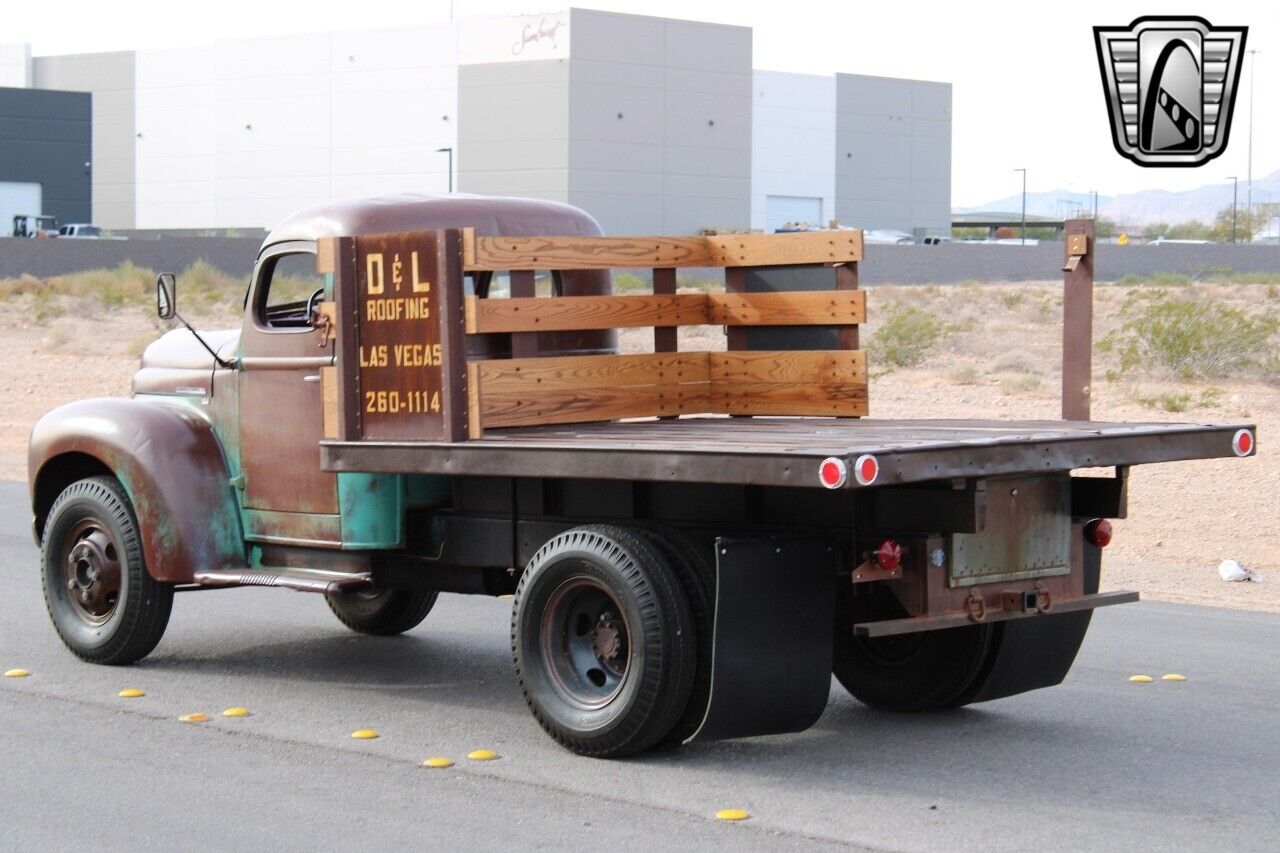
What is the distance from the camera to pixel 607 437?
711cm

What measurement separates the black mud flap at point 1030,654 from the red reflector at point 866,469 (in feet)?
6.08

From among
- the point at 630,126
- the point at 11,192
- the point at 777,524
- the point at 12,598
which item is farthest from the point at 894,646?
the point at 11,192

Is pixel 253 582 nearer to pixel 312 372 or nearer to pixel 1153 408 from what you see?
pixel 312 372

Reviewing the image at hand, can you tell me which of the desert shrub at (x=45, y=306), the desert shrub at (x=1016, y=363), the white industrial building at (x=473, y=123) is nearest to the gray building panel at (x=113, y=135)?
the white industrial building at (x=473, y=123)

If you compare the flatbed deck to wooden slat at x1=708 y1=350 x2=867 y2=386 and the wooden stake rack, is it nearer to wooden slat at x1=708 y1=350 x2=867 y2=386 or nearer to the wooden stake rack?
the wooden stake rack

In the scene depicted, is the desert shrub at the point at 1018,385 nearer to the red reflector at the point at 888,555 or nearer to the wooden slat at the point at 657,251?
the wooden slat at the point at 657,251

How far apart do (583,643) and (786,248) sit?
2.45m

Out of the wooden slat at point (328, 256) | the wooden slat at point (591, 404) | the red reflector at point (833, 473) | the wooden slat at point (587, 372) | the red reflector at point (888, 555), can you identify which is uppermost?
the wooden slat at point (328, 256)

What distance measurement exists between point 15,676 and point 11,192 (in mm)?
81163

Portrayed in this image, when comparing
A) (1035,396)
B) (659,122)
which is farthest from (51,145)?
(1035,396)

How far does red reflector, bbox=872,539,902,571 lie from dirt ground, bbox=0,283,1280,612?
17.3 feet

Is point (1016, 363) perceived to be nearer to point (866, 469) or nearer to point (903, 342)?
point (903, 342)

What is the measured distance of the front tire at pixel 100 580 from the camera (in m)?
8.39

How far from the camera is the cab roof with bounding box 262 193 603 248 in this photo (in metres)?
8.14
